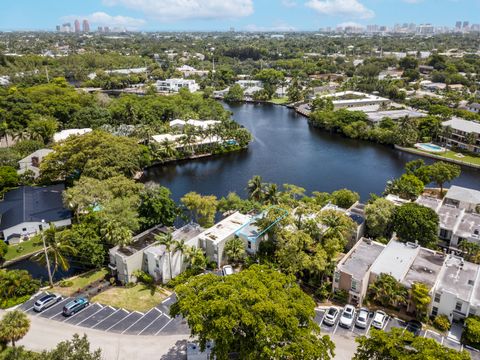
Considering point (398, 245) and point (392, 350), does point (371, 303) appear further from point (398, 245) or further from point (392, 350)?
point (392, 350)

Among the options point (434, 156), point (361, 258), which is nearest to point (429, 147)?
point (434, 156)

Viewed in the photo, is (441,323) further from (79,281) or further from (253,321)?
(79,281)

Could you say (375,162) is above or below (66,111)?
below

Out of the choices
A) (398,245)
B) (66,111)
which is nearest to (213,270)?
(398,245)

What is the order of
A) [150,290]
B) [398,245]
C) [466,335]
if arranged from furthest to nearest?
[398,245] < [150,290] < [466,335]

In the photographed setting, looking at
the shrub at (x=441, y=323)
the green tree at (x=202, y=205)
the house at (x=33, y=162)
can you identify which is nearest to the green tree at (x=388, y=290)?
the shrub at (x=441, y=323)

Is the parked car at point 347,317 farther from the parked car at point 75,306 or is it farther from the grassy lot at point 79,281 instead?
the grassy lot at point 79,281
